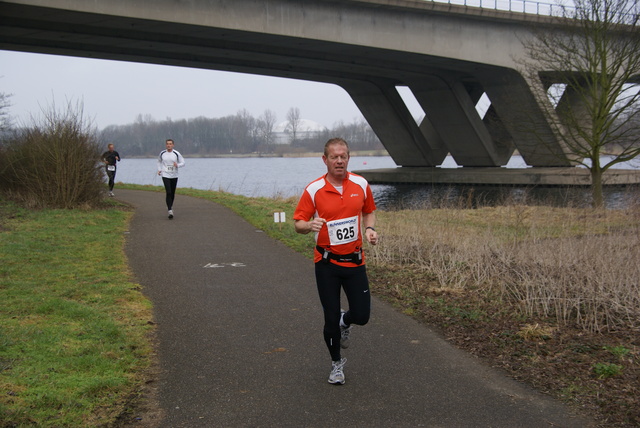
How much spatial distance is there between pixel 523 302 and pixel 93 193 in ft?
45.0

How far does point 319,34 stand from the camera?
102 feet

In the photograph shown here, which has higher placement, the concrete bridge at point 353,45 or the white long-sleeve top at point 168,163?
the concrete bridge at point 353,45

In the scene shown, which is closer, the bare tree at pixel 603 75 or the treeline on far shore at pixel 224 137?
the bare tree at pixel 603 75

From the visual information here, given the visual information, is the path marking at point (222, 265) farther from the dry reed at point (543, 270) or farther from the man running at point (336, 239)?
the man running at point (336, 239)

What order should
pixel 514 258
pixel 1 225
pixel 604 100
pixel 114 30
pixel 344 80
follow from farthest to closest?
pixel 344 80, pixel 114 30, pixel 604 100, pixel 1 225, pixel 514 258

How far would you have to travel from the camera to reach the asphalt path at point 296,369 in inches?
175

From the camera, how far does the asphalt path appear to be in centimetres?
444

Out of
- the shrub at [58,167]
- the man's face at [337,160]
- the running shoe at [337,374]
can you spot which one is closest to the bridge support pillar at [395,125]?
the shrub at [58,167]

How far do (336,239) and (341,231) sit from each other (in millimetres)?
74

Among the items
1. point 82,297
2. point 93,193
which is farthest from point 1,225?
point 82,297

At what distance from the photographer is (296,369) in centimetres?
543

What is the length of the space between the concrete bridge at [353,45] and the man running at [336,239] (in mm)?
23073

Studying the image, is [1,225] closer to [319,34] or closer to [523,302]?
[523,302]

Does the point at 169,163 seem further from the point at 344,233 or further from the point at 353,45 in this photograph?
the point at 353,45
